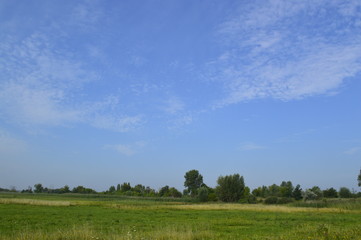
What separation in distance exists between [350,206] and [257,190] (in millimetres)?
94530

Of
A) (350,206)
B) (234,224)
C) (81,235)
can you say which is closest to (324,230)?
(81,235)

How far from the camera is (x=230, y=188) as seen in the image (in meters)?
103

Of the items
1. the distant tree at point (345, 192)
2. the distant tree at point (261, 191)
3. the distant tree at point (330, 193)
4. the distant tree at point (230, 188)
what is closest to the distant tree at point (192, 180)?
the distant tree at point (261, 191)

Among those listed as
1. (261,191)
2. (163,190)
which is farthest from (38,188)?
(261,191)

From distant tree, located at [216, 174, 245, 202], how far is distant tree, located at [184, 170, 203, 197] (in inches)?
1345

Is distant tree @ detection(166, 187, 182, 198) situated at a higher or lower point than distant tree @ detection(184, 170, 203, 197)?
lower

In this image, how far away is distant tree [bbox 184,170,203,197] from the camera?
139 metres

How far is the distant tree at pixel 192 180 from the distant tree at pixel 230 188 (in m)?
34.2

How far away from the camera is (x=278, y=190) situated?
129m

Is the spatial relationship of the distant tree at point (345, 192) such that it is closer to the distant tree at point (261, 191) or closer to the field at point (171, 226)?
the distant tree at point (261, 191)

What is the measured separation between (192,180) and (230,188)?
3806 cm

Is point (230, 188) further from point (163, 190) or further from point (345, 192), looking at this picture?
point (163, 190)

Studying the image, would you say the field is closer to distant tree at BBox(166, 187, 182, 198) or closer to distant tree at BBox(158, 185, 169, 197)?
distant tree at BBox(166, 187, 182, 198)

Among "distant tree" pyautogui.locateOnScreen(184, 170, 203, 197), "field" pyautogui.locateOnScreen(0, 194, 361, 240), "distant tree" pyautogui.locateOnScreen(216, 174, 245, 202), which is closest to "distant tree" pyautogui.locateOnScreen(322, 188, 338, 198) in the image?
"distant tree" pyautogui.locateOnScreen(216, 174, 245, 202)
